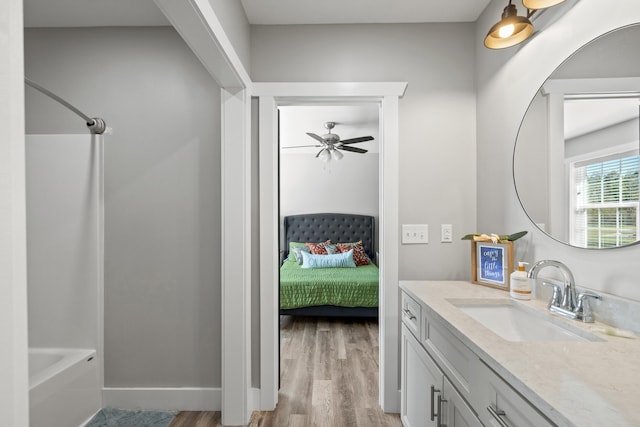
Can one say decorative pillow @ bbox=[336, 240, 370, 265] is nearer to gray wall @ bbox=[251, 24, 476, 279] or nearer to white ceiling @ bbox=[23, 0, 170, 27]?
gray wall @ bbox=[251, 24, 476, 279]

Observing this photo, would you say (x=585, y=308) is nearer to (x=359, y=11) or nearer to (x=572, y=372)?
(x=572, y=372)

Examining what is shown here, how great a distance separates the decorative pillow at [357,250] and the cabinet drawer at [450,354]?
3439 millimetres

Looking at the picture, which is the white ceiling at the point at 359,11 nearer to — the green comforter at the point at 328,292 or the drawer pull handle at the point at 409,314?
the drawer pull handle at the point at 409,314

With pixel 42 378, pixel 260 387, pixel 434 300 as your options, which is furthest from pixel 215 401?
pixel 434 300

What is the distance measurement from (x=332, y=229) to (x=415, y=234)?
140 inches

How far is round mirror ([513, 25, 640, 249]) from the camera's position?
1.12 metres

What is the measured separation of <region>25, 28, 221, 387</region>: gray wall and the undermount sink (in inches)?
62.9

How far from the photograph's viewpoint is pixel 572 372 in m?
0.79

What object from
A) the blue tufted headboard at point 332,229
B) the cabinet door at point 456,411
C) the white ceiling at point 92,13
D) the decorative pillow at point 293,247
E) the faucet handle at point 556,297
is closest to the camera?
the cabinet door at point 456,411

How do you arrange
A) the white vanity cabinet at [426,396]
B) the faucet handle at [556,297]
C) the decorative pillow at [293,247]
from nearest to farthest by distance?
the white vanity cabinet at [426,396] → the faucet handle at [556,297] → the decorative pillow at [293,247]

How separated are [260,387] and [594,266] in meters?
1.96

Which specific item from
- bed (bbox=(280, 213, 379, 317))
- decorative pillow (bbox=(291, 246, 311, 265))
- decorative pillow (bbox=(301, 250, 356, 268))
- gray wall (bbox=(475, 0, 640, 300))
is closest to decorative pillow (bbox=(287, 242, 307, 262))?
decorative pillow (bbox=(291, 246, 311, 265))

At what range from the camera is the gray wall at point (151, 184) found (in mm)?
2156

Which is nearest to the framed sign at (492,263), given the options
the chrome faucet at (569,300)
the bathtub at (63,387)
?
the chrome faucet at (569,300)
